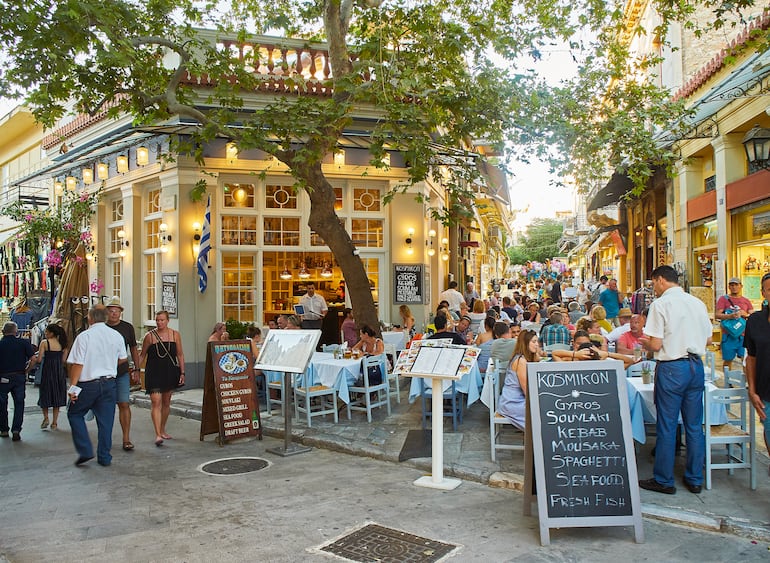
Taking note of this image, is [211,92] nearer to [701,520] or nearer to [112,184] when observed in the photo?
[112,184]

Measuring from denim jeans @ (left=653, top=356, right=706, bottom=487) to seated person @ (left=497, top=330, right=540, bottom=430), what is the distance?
1202mm

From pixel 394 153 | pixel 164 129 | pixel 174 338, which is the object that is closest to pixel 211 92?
pixel 164 129

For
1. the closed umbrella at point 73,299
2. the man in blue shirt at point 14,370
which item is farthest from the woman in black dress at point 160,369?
the closed umbrella at point 73,299

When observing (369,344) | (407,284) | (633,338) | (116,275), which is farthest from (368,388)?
(116,275)

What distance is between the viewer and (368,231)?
45.1ft

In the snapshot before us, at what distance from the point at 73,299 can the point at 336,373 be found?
7914 mm

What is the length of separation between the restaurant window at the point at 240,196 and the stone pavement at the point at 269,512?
6.47 meters

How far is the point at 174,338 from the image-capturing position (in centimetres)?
830

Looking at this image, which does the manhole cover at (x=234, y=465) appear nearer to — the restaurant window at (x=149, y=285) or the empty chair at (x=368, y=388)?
the empty chair at (x=368, y=388)

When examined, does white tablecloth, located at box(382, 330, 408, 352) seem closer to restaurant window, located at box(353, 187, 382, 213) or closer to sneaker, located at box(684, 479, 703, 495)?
restaurant window, located at box(353, 187, 382, 213)

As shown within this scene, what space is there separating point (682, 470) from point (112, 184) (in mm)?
13292

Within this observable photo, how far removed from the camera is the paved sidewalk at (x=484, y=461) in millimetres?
5000

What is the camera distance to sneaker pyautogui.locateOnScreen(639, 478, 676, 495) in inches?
216

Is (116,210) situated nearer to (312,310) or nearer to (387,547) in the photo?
(312,310)
